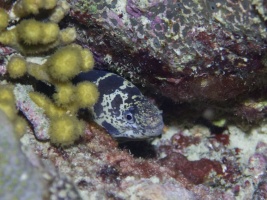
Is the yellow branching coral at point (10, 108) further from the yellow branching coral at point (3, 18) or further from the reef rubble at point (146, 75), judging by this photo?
the yellow branching coral at point (3, 18)

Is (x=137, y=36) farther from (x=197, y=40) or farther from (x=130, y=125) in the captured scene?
(x=130, y=125)

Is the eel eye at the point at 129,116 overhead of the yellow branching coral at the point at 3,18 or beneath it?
beneath

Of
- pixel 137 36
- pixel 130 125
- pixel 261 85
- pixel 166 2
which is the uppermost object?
pixel 166 2

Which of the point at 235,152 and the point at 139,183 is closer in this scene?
the point at 139,183

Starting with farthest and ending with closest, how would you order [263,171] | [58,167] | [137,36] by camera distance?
[263,171], [137,36], [58,167]

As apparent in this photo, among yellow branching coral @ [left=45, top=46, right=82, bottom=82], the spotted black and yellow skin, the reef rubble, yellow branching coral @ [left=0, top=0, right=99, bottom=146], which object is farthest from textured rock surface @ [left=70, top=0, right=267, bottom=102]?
yellow branching coral @ [left=45, top=46, right=82, bottom=82]

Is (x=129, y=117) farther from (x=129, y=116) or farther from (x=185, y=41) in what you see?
(x=185, y=41)

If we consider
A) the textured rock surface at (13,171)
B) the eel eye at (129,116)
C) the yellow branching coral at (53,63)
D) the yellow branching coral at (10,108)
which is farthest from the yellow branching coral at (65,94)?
the textured rock surface at (13,171)

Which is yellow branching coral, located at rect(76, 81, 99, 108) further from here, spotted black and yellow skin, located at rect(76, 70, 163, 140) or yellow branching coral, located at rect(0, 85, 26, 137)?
spotted black and yellow skin, located at rect(76, 70, 163, 140)

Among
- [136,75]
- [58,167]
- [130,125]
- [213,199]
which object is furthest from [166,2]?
[213,199]
